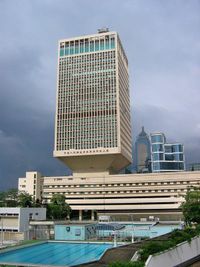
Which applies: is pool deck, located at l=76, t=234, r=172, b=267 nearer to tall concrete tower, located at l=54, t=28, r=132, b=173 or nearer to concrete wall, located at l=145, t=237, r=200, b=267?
concrete wall, located at l=145, t=237, r=200, b=267

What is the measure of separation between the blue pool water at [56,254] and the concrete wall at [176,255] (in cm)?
770

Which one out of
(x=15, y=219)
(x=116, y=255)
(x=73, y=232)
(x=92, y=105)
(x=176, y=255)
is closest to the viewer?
(x=116, y=255)

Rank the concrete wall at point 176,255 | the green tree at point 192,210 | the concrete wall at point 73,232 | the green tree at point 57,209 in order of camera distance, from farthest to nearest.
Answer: the green tree at point 57,209 → the green tree at point 192,210 → the concrete wall at point 73,232 → the concrete wall at point 176,255

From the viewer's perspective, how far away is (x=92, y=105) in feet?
450

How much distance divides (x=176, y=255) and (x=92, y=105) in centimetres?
10693

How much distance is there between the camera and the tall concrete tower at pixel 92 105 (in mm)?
132000

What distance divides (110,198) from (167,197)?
2252 cm

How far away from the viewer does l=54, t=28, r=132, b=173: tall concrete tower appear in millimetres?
132000

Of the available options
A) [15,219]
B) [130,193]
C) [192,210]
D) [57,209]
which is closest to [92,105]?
[130,193]

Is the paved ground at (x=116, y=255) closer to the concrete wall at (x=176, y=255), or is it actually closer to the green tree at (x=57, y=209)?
the concrete wall at (x=176, y=255)

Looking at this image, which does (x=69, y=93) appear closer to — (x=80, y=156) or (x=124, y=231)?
(x=80, y=156)

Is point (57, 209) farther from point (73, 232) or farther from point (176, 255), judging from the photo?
point (176, 255)

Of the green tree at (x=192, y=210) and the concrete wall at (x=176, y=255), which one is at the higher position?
the green tree at (x=192, y=210)

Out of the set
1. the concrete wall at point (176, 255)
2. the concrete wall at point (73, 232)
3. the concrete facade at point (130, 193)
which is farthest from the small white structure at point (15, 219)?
the concrete facade at point (130, 193)
